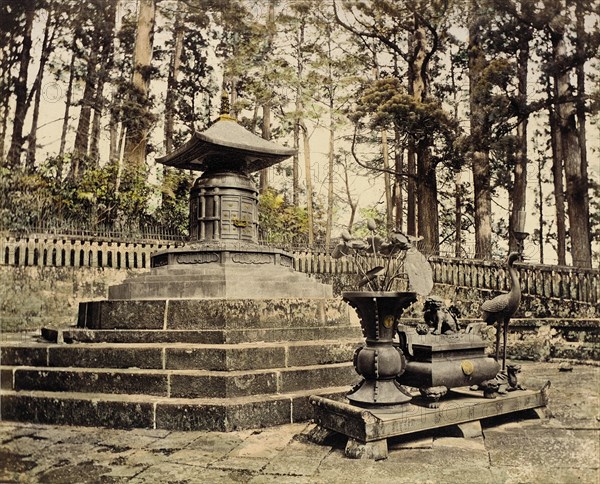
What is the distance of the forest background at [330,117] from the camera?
6164mm

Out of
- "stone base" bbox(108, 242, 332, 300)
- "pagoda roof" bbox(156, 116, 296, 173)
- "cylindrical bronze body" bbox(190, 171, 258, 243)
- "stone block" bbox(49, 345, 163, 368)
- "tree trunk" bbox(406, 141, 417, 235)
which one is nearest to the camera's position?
"stone block" bbox(49, 345, 163, 368)

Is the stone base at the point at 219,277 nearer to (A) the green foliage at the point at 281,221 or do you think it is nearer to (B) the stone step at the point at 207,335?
(B) the stone step at the point at 207,335

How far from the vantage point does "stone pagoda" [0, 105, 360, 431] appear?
473cm

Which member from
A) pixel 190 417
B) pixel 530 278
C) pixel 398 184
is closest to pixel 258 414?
pixel 190 417

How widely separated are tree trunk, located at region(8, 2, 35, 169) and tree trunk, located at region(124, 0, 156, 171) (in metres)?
4.56

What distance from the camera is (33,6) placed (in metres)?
4.69

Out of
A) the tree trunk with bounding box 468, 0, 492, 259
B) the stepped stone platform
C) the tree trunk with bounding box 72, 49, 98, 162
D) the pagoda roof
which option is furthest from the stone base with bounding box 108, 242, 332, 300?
the tree trunk with bounding box 72, 49, 98, 162

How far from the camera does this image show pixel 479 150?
31.0ft

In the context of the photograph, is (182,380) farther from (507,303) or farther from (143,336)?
(507,303)

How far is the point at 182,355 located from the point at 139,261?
26.6 ft

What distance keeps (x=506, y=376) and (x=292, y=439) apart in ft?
7.67

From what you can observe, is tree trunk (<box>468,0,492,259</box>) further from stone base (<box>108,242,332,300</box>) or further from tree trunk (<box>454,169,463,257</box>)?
stone base (<box>108,242,332,300</box>)

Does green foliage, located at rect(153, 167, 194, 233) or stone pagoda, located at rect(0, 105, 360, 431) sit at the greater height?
green foliage, located at rect(153, 167, 194, 233)

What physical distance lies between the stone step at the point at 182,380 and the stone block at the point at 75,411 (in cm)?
23
